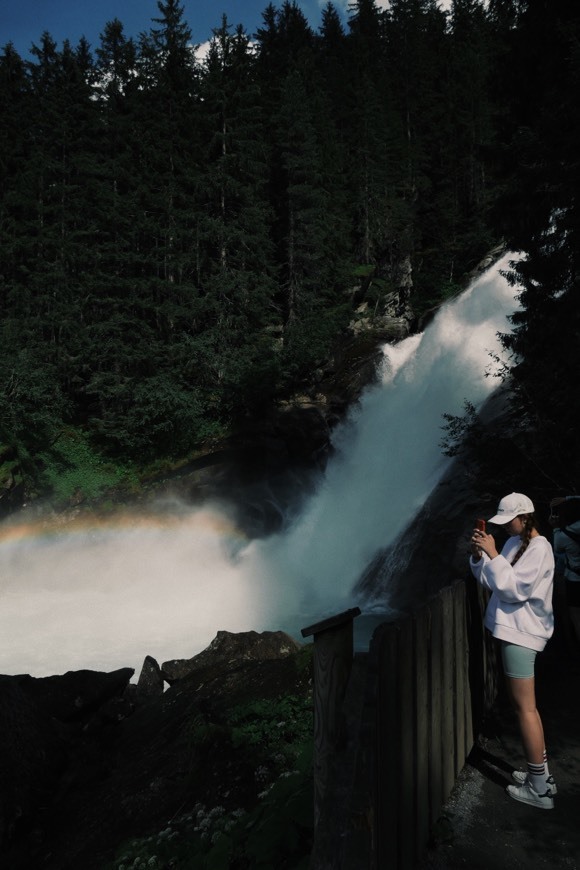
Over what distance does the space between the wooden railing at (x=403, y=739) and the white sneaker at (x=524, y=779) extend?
0.35 meters

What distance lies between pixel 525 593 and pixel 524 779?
1284mm

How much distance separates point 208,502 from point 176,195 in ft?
59.3

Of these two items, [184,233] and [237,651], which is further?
[184,233]

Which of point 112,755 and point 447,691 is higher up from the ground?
point 447,691

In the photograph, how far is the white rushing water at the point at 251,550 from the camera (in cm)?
1521

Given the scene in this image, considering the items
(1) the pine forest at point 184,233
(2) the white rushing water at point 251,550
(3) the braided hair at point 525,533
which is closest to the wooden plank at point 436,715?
(3) the braided hair at point 525,533

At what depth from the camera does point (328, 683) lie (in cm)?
251

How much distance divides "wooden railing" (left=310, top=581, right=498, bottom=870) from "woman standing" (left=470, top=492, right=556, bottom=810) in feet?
1.11

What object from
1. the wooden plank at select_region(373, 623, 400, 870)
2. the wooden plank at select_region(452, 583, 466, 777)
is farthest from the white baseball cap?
the wooden plank at select_region(373, 623, 400, 870)

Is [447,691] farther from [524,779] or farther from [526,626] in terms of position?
[524,779]

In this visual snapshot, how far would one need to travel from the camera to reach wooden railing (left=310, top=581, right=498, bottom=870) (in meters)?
1.98

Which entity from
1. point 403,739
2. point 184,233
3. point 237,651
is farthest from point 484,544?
point 184,233

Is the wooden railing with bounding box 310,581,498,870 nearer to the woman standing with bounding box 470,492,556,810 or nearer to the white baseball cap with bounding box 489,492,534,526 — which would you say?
the woman standing with bounding box 470,492,556,810

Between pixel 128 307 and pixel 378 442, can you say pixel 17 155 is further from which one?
pixel 378 442
